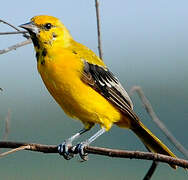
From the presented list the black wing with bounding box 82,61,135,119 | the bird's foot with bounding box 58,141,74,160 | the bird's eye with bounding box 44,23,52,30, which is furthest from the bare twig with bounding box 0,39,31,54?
the bird's foot with bounding box 58,141,74,160

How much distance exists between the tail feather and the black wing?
18 cm

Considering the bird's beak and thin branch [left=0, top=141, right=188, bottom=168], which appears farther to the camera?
the bird's beak

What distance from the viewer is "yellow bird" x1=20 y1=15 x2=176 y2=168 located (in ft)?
17.6

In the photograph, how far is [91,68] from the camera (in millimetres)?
5758

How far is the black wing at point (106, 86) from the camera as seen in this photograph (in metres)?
5.63

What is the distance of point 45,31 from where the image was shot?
5.52 metres

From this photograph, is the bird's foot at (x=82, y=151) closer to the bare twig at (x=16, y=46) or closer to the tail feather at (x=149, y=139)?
the tail feather at (x=149, y=139)

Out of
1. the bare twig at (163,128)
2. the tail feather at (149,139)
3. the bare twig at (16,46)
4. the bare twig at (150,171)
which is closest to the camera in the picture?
the bare twig at (163,128)

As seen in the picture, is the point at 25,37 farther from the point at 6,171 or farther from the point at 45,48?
the point at 6,171

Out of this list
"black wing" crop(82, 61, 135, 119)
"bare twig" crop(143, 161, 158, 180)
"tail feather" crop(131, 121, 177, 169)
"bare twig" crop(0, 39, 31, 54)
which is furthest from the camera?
"black wing" crop(82, 61, 135, 119)

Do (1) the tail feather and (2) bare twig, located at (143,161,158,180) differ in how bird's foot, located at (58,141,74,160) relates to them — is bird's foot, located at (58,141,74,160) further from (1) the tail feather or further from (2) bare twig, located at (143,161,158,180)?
(2) bare twig, located at (143,161,158,180)

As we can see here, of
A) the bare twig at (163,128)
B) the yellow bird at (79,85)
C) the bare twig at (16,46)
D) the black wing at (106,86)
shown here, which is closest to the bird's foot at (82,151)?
the yellow bird at (79,85)

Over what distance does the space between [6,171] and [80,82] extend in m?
1.89

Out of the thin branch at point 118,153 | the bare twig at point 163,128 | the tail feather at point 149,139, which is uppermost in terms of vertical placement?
the bare twig at point 163,128
